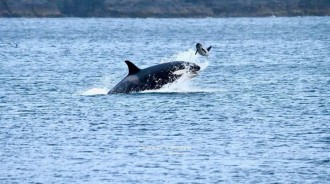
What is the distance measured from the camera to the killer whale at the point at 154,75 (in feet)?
164

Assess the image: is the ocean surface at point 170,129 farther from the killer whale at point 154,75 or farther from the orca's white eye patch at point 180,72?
the orca's white eye patch at point 180,72

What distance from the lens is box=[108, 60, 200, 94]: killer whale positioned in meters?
49.9

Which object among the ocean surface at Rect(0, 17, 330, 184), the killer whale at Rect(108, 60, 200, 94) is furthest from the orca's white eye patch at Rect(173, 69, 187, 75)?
the ocean surface at Rect(0, 17, 330, 184)

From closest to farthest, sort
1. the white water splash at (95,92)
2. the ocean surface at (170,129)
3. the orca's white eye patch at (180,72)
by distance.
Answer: the ocean surface at (170,129)
the orca's white eye patch at (180,72)
the white water splash at (95,92)

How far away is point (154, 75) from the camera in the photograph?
5059 centimetres

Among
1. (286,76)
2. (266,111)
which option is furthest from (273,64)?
(266,111)

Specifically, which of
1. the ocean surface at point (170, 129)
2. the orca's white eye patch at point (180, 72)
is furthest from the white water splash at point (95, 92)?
the orca's white eye patch at point (180, 72)

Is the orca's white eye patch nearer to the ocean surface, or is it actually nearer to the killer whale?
the killer whale

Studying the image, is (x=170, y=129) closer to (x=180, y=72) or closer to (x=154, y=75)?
(x=180, y=72)

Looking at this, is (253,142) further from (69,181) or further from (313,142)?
(69,181)

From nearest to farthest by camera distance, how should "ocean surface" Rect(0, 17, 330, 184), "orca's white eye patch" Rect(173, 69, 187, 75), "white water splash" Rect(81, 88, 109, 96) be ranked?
"ocean surface" Rect(0, 17, 330, 184)
"orca's white eye patch" Rect(173, 69, 187, 75)
"white water splash" Rect(81, 88, 109, 96)

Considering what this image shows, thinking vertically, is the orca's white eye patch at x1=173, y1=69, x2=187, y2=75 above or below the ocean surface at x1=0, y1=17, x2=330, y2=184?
above

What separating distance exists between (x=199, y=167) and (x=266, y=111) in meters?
13.1

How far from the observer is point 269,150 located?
127ft
